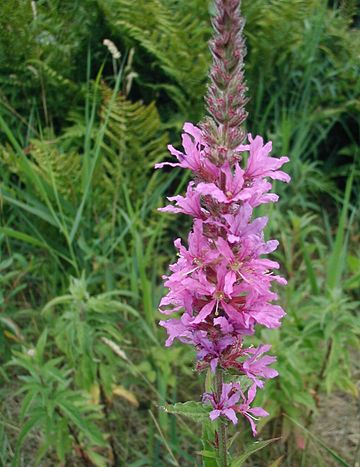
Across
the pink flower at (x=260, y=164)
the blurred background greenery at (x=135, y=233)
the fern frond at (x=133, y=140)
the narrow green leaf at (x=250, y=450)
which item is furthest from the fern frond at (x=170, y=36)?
the narrow green leaf at (x=250, y=450)

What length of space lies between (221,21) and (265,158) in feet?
1.03

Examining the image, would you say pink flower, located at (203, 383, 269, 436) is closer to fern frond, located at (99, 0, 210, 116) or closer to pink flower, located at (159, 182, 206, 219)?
pink flower, located at (159, 182, 206, 219)

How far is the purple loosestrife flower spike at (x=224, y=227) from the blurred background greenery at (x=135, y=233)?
45cm

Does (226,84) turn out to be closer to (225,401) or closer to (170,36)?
(225,401)

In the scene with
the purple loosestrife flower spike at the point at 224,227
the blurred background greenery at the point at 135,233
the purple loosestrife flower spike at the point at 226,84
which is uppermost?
the purple loosestrife flower spike at the point at 226,84

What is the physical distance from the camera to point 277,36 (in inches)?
150

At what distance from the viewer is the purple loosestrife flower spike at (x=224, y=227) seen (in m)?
1.34

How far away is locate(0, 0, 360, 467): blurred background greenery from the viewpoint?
2.32 metres

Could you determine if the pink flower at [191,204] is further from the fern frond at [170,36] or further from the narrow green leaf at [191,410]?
the fern frond at [170,36]

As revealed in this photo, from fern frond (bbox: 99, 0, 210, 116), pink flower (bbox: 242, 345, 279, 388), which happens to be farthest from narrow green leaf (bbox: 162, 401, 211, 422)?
fern frond (bbox: 99, 0, 210, 116)

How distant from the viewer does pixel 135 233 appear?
2.71m

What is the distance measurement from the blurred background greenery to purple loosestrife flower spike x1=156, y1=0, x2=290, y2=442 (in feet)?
1.48

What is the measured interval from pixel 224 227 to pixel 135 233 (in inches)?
54.5

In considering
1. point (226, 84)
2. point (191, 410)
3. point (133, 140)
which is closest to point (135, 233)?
point (133, 140)
